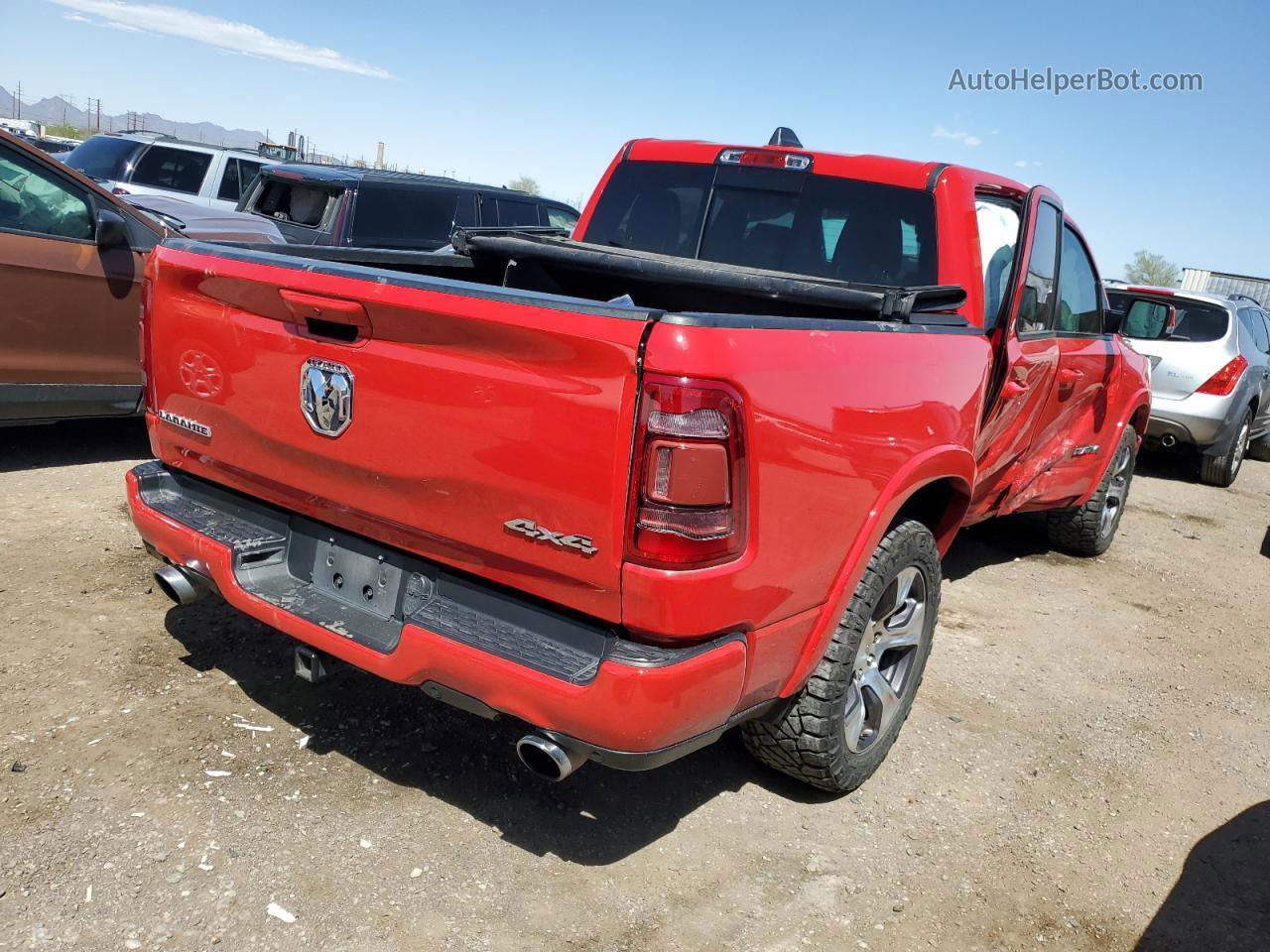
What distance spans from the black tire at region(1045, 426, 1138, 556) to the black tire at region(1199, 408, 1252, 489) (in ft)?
11.7

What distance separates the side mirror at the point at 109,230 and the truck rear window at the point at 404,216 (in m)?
3.17

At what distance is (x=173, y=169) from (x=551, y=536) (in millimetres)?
11389

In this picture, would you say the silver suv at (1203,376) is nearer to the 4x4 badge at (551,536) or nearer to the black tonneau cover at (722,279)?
the black tonneau cover at (722,279)

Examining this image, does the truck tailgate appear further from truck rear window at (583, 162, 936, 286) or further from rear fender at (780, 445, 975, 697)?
truck rear window at (583, 162, 936, 286)

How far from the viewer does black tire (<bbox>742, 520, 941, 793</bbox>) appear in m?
2.97

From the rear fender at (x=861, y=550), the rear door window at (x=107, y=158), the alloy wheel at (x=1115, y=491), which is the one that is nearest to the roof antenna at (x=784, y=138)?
the rear fender at (x=861, y=550)

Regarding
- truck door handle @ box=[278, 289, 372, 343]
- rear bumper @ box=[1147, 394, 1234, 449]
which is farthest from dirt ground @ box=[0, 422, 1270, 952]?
rear bumper @ box=[1147, 394, 1234, 449]

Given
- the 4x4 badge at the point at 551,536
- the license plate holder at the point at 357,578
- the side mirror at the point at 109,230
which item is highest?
the side mirror at the point at 109,230

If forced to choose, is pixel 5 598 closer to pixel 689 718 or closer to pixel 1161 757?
pixel 689 718

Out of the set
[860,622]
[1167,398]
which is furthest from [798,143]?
[1167,398]

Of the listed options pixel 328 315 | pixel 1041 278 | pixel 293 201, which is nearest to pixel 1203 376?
pixel 1041 278

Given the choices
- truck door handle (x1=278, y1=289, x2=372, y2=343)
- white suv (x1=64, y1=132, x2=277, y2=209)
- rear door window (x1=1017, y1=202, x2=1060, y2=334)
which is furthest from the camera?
white suv (x1=64, y1=132, x2=277, y2=209)

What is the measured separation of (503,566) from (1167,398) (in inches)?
329

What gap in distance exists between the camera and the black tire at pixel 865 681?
2967mm
